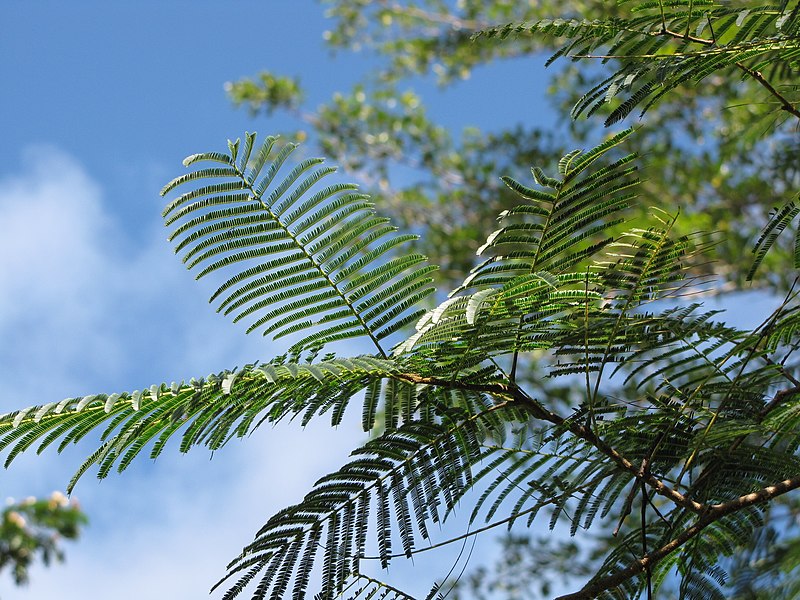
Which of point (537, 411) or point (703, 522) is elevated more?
point (537, 411)

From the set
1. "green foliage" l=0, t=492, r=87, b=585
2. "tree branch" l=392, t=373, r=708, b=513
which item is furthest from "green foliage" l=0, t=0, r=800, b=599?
"green foliage" l=0, t=492, r=87, b=585

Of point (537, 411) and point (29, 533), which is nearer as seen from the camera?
point (537, 411)

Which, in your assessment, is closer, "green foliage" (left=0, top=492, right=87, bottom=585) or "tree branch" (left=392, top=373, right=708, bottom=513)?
"tree branch" (left=392, top=373, right=708, bottom=513)

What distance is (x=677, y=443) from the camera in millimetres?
1158

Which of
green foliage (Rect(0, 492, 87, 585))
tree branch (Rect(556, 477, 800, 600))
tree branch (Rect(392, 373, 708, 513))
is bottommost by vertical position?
tree branch (Rect(556, 477, 800, 600))

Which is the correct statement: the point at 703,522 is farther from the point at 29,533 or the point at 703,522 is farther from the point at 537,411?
the point at 29,533

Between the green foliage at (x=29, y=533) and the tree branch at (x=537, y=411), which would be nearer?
the tree branch at (x=537, y=411)

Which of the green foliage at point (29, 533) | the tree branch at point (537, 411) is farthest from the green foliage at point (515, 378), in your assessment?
the green foliage at point (29, 533)

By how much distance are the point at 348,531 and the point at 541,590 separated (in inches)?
221

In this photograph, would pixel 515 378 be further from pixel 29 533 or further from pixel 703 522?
pixel 29 533

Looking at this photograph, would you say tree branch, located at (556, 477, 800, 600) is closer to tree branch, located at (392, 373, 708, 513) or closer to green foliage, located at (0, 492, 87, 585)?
Result: tree branch, located at (392, 373, 708, 513)

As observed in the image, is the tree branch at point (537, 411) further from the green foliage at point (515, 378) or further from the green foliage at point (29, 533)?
the green foliage at point (29, 533)

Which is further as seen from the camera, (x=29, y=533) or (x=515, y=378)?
(x=29, y=533)

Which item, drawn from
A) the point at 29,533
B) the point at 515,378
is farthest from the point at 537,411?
the point at 29,533
